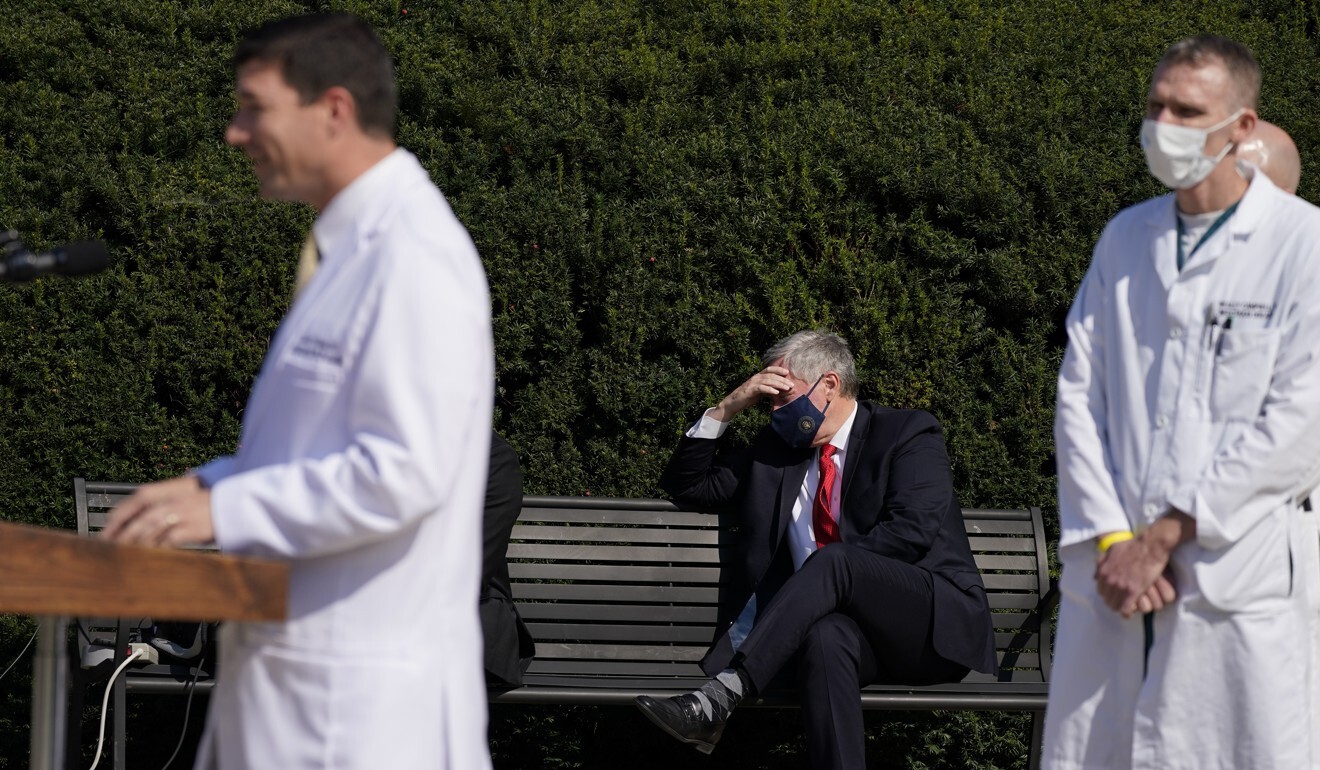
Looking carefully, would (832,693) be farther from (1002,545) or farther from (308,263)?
(308,263)

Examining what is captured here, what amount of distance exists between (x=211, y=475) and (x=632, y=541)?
322 cm

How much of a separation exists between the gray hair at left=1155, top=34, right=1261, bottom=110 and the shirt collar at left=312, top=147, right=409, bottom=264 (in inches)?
75.1

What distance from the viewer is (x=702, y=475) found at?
18.9 ft

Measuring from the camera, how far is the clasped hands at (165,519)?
2.28 meters

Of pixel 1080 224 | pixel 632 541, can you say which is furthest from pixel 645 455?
pixel 1080 224

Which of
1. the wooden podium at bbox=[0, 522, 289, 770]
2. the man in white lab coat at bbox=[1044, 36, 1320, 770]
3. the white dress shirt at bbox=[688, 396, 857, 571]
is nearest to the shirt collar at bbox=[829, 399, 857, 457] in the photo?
the white dress shirt at bbox=[688, 396, 857, 571]

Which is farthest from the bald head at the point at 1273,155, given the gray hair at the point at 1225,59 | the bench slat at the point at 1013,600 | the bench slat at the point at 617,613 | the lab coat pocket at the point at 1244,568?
the bench slat at the point at 617,613

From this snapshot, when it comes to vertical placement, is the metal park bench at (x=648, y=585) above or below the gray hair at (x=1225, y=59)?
below

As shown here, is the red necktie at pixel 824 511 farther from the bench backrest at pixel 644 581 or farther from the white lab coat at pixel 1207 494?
the white lab coat at pixel 1207 494

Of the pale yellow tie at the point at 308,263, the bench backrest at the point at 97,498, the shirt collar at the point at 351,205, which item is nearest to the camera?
the shirt collar at the point at 351,205

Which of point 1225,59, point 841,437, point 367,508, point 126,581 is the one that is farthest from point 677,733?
point 126,581

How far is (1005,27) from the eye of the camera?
6.54m

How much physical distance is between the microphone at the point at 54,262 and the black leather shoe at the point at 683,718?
107 inches

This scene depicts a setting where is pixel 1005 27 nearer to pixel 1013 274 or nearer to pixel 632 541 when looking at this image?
pixel 1013 274
